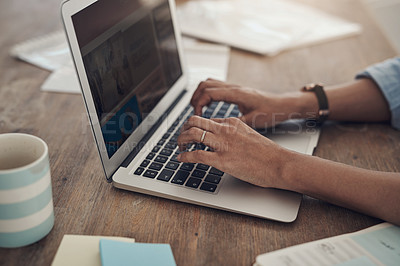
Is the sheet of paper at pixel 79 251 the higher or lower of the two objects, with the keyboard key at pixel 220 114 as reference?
higher

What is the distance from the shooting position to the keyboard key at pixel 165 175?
0.73 meters

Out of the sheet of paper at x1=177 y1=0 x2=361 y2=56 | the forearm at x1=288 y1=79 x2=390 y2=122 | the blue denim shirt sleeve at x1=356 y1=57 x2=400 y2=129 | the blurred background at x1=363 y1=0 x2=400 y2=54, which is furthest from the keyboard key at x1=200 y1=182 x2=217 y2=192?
the blurred background at x1=363 y1=0 x2=400 y2=54

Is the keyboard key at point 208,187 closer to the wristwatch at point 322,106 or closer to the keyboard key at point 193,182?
the keyboard key at point 193,182

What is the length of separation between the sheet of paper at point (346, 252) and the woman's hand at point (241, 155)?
0.42 feet

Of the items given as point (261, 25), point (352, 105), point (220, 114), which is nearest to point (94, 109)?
point (220, 114)

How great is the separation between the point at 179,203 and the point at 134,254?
0.14m

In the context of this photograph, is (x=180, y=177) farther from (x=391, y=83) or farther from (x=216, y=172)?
(x=391, y=83)

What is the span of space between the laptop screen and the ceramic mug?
0.46 ft

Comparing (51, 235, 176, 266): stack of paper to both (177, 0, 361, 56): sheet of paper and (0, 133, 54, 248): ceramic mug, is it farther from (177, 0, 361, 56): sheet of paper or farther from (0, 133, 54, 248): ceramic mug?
(177, 0, 361, 56): sheet of paper

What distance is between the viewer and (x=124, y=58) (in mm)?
794

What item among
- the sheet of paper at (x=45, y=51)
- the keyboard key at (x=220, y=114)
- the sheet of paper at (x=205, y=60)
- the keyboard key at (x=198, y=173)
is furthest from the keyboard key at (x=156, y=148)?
the sheet of paper at (x=45, y=51)

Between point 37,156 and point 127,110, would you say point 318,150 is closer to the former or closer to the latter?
point 127,110

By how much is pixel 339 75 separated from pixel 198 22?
0.53 meters

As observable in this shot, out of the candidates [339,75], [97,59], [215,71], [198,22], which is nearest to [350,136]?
[339,75]
